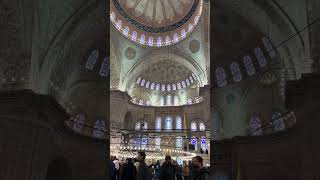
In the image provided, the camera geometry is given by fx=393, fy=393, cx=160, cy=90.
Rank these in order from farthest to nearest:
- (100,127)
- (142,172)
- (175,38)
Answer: (175,38) < (100,127) < (142,172)

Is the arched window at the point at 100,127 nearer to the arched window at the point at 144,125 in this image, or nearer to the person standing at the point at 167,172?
the person standing at the point at 167,172

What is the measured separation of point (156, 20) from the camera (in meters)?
39.3

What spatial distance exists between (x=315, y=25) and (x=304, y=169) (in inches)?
186

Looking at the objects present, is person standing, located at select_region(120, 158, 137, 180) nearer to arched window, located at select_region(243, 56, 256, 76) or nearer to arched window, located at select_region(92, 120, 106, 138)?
arched window, located at select_region(92, 120, 106, 138)

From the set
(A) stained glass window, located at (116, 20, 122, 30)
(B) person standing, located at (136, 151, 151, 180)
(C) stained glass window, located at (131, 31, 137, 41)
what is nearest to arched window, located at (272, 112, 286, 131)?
(B) person standing, located at (136, 151, 151, 180)

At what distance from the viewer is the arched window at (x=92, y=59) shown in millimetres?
13691

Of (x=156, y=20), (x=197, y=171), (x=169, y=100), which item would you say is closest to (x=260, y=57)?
(x=197, y=171)

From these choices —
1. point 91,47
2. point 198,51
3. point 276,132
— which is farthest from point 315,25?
point 198,51

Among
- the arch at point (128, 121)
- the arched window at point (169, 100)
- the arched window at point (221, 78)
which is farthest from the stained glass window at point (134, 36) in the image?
the arched window at point (221, 78)

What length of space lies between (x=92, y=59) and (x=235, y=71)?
8523mm

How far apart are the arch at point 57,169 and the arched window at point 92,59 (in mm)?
3369

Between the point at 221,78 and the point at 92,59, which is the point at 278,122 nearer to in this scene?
the point at 221,78

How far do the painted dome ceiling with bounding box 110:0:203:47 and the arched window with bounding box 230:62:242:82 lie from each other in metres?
17.6

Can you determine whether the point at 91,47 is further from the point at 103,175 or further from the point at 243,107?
the point at 243,107
